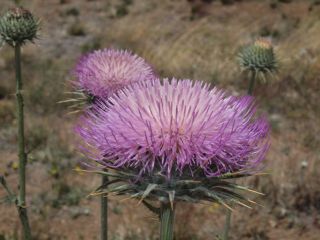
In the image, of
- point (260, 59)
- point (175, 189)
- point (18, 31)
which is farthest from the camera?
point (260, 59)

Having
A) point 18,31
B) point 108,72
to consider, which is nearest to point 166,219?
point 108,72

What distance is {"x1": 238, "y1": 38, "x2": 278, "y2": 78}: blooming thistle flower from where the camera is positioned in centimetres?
533

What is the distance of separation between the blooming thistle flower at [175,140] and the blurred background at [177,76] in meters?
0.46

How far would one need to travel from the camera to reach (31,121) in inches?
376

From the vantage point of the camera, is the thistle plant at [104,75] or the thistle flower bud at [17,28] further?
the thistle flower bud at [17,28]

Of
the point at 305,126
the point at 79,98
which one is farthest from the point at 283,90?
the point at 79,98

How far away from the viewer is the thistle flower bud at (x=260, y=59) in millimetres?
5332

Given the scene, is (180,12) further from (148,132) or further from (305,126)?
(148,132)

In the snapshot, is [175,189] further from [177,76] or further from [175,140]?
[177,76]

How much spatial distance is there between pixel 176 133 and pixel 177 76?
10.2m

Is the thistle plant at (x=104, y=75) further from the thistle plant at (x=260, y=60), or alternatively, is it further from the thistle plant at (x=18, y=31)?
the thistle plant at (x=260, y=60)

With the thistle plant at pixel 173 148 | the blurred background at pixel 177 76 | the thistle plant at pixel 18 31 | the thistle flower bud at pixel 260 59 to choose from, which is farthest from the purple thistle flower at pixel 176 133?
the thistle flower bud at pixel 260 59

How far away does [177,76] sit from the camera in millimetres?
12414

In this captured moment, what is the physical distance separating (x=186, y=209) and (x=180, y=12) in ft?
48.6
